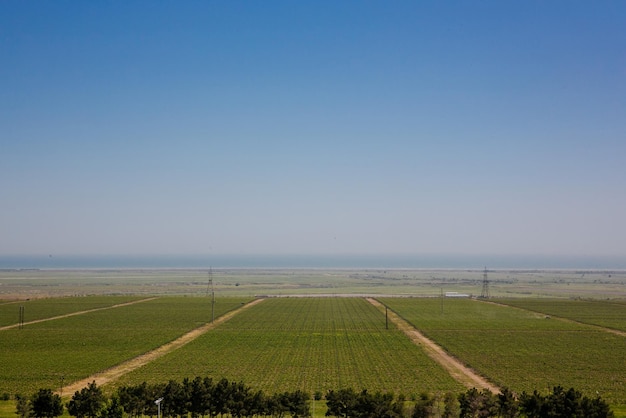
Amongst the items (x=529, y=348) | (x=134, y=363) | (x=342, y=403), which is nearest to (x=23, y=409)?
(x=134, y=363)

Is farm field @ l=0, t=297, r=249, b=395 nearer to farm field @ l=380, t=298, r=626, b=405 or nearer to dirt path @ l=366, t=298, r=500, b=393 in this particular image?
dirt path @ l=366, t=298, r=500, b=393

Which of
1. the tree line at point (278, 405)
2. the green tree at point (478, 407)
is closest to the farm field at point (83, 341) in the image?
the tree line at point (278, 405)

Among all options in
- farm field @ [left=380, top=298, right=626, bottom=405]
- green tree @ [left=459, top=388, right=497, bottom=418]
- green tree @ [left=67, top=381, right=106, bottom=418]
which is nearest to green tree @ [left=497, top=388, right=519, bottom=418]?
green tree @ [left=459, top=388, right=497, bottom=418]

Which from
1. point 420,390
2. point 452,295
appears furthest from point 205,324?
point 452,295

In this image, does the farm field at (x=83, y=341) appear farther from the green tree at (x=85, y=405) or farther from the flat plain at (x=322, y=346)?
the green tree at (x=85, y=405)

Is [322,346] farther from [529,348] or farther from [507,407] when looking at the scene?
[507,407]

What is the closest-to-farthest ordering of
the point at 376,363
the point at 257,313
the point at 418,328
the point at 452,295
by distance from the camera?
the point at 376,363, the point at 418,328, the point at 257,313, the point at 452,295

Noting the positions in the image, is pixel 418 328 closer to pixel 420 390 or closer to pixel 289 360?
pixel 289 360
